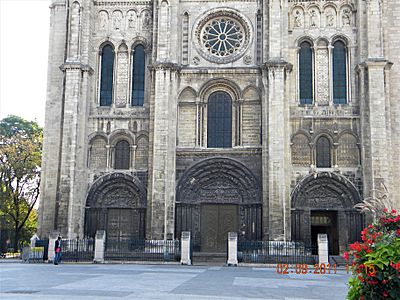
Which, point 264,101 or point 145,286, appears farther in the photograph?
point 264,101

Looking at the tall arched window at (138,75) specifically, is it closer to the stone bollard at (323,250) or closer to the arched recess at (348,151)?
the arched recess at (348,151)

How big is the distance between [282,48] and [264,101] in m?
3.13

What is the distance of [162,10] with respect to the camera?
30156 mm

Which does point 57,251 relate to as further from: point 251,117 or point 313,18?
point 313,18

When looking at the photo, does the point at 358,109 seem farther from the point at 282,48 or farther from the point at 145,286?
the point at 145,286

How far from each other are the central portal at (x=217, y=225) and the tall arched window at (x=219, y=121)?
359 centimetres

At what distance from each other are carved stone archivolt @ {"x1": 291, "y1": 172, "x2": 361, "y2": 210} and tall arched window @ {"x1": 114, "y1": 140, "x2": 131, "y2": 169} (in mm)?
9697

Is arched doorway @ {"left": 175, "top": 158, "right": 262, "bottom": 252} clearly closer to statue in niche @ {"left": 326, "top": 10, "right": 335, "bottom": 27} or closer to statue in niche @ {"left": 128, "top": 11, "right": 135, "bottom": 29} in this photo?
statue in niche @ {"left": 128, "top": 11, "right": 135, "bottom": 29}

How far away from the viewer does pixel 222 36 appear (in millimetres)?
31375

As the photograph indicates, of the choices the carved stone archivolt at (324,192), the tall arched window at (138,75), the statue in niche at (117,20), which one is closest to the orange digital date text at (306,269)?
the carved stone archivolt at (324,192)

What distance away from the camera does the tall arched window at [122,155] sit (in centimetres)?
3055

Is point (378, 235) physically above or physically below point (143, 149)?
below

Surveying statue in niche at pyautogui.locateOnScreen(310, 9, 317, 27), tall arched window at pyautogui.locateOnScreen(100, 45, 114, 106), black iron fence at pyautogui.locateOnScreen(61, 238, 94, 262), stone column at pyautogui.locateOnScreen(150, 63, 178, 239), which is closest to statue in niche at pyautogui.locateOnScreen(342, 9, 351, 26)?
statue in niche at pyautogui.locateOnScreen(310, 9, 317, 27)

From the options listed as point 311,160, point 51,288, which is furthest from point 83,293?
point 311,160
